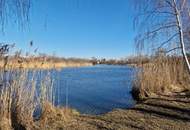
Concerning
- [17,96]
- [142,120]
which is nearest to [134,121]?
[142,120]

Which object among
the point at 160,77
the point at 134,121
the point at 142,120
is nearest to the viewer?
the point at 134,121

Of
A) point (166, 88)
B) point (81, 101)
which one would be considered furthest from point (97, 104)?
point (166, 88)

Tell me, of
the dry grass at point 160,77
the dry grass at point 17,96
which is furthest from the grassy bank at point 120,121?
the dry grass at point 160,77

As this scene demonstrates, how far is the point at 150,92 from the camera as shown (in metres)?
15.7

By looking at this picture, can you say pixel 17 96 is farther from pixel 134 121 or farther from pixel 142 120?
pixel 142 120

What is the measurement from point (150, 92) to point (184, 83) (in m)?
2.51

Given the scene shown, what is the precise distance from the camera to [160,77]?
16.5m

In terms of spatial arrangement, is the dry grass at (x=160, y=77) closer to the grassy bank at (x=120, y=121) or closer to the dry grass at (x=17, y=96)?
the grassy bank at (x=120, y=121)

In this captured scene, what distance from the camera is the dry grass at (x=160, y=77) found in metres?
15.9

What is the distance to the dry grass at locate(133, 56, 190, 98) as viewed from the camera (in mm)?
15914

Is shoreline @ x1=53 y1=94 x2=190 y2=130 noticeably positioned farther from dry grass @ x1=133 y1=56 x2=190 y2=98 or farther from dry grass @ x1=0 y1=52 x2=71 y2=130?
dry grass @ x1=133 y1=56 x2=190 y2=98

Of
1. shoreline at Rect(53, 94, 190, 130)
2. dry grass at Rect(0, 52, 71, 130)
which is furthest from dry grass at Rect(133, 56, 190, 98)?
dry grass at Rect(0, 52, 71, 130)

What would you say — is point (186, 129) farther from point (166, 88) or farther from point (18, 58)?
point (166, 88)

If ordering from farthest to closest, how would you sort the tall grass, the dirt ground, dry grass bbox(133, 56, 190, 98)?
1. dry grass bbox(133, 56, 190, 98)
2. the dirt ground
3. the tall grass
